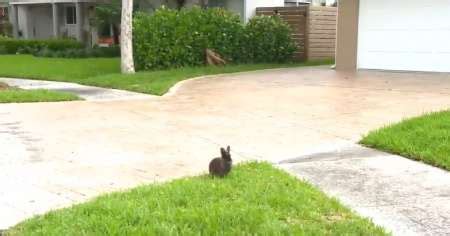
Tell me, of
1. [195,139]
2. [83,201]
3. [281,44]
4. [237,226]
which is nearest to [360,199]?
[237,226]

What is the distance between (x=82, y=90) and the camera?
12.6m

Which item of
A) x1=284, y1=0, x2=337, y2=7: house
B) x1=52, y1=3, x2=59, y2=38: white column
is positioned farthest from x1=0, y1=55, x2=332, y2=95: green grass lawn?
x1=52, y1=3, x2=59, y2=38: white column

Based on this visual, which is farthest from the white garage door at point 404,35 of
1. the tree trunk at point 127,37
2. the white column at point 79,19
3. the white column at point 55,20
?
the white column at point 55,20

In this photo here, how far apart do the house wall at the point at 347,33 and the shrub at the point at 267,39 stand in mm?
2646

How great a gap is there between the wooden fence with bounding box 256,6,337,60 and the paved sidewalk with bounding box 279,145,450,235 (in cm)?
1395

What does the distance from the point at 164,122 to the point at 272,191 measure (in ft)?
12.8

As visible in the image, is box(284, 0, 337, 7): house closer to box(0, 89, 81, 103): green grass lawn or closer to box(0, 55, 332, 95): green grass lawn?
box(0, 55, 332, 95): green grass lawn

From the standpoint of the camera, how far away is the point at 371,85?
1270cm

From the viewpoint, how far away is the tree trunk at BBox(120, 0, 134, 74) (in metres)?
15.3

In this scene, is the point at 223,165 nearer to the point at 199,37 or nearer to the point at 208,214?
the point at 208,214

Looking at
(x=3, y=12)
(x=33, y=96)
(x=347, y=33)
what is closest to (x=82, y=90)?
(x=33, y=96)

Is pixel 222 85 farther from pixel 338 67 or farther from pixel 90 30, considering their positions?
pixel 90 30

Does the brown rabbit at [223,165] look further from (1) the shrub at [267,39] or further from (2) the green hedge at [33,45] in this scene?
(2) the green hedge at [33,45]

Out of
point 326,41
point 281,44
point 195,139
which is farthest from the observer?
point 326,41
